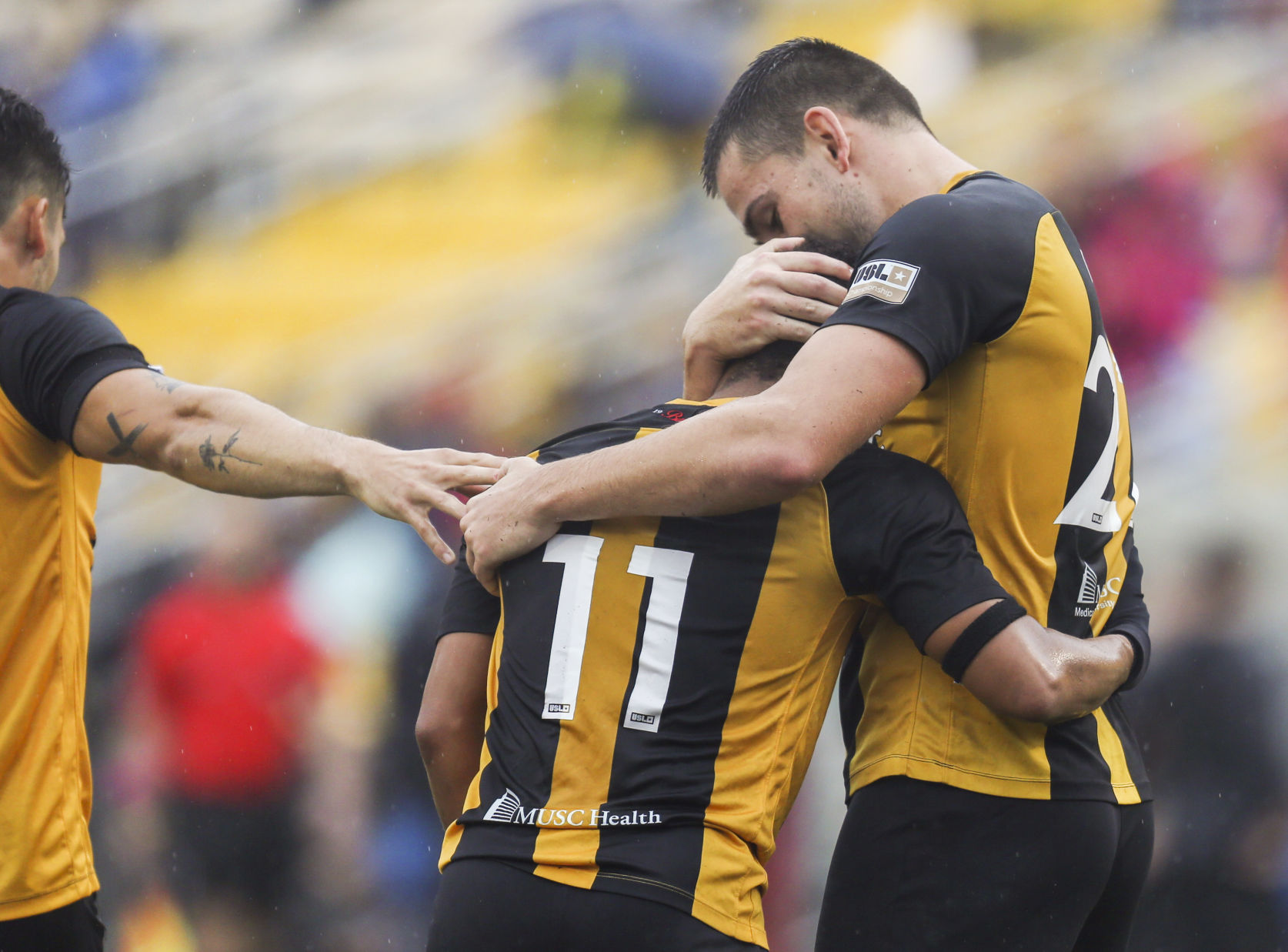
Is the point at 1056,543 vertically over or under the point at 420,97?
under

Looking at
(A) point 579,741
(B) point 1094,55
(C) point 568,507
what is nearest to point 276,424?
(C) point 568,507

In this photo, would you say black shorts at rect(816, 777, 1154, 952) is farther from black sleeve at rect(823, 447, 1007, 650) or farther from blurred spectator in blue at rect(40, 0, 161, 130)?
blurred spectator in blue at rect(40, 0, 161, 130)

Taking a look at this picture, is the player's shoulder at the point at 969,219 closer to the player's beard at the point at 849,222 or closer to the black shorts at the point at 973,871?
the player's beard at the point at 849,222

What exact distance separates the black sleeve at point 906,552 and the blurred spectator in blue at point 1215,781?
1.93 m

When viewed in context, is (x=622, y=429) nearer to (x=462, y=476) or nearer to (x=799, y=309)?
(x=799, y=309)

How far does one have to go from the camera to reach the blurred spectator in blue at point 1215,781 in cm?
308

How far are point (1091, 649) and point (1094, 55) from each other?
228 cm

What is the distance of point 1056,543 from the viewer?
5.50ft

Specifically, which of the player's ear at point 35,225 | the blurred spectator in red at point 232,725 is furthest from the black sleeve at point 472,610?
the blurred spectator in red at point 232,725

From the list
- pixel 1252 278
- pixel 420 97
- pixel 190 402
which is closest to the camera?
pixel 190 402

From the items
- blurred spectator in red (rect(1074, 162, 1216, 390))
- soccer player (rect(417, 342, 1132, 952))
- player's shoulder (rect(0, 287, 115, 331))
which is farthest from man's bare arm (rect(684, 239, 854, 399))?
blurred spectator in red (rect(1074, 162, 1216, 390))

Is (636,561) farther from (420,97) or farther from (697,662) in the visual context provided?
(420,97)

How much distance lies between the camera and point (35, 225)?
7.46 feet

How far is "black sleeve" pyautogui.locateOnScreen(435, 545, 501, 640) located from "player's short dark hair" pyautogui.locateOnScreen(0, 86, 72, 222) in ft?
4.19
